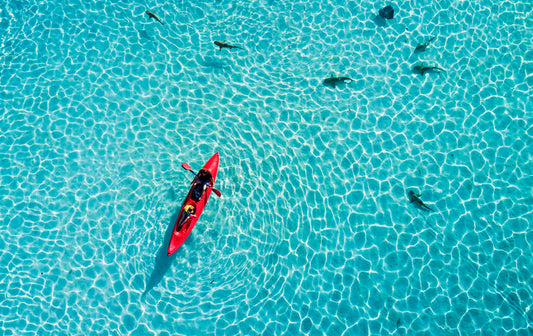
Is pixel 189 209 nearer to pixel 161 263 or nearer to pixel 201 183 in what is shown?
pixel 201 183

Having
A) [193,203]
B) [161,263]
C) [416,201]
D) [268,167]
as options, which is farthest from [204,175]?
[416,201]

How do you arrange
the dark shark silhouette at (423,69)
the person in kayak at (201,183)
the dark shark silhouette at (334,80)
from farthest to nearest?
the dark shark silhouette at (423,69), the dark shark silhouette at (334,80), the person in kayak at (201,183)

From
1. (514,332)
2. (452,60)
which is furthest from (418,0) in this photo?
(514,332)

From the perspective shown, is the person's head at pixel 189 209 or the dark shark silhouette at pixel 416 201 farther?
the dark shark silhouette at pixel 416 201

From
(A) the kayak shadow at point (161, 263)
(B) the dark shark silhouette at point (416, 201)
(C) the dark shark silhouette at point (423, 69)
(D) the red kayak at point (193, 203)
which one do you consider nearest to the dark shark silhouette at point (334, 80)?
(C) the dark shark silhouette at point (423, 69)

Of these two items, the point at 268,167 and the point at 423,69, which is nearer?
the point at 268,167

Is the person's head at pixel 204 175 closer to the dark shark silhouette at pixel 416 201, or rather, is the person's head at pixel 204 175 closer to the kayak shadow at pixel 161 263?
the kayak shadow at pixel 161 263

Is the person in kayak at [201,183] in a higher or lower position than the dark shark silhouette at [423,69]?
lower
